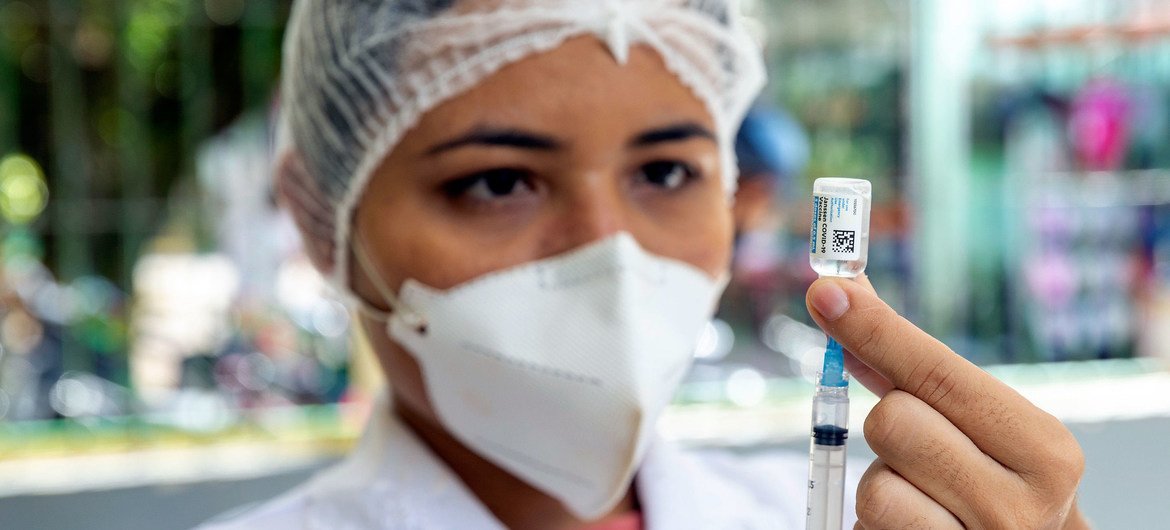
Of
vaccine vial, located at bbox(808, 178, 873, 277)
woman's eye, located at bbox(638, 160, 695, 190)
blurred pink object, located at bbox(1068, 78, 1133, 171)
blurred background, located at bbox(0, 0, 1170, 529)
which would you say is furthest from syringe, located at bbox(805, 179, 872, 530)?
blurred pink object, located at bbox(1068, 78, 1133, 171)

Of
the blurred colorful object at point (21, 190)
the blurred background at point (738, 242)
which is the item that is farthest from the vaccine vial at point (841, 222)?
the blurred colorful object at point (21, 190)

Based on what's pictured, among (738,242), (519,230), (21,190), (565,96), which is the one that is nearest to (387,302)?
(519,230)

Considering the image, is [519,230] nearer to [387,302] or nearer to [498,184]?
[498,184]

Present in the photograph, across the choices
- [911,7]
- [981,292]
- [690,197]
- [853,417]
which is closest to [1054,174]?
[981,292]

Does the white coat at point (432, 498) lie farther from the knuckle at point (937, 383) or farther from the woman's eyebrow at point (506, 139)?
the knuckle at point (937, 383)

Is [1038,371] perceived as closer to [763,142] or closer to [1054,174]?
[1054,174]

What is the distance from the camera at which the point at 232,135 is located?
3.35 metres

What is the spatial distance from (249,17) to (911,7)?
2.14 metres

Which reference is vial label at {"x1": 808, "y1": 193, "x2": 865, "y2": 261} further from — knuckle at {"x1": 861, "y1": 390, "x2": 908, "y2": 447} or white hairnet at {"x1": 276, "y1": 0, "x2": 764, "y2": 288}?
white hairnet at {"x1": 276, "y1": 0, "x2": 764, "y2": 288}

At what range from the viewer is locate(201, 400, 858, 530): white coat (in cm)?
133

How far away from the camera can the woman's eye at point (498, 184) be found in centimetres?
125

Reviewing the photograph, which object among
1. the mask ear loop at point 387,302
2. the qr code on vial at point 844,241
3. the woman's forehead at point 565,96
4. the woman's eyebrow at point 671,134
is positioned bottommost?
the mask ear loop at point 387,302

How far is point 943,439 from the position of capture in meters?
0.85

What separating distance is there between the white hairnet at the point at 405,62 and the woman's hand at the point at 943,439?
494 millimetres
